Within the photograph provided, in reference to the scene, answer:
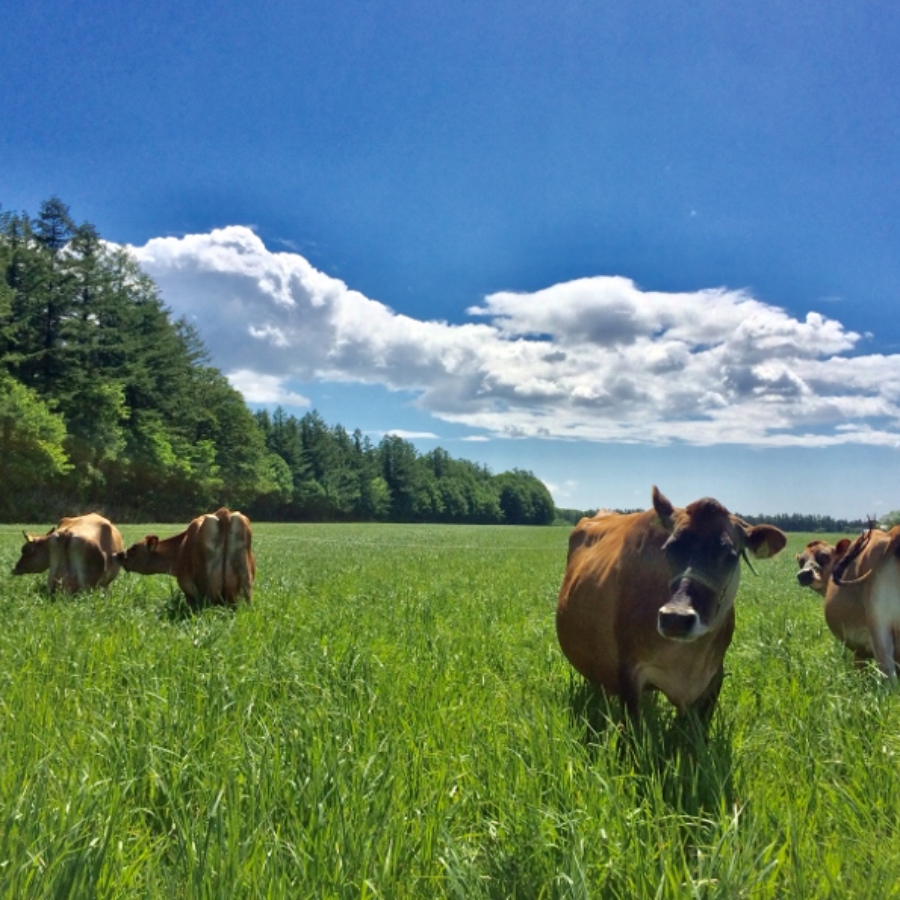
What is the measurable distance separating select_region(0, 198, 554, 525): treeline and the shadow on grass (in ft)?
141

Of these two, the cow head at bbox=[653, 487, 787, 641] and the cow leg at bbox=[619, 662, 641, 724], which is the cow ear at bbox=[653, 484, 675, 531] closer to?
the cow head at bbox=[653, 487, 787, 641]

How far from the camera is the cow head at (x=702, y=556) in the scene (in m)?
3.48

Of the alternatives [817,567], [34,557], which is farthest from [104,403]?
[817,567]

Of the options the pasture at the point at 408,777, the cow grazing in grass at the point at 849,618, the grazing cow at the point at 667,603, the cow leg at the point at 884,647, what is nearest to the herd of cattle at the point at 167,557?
the pasture at the point at 408,777

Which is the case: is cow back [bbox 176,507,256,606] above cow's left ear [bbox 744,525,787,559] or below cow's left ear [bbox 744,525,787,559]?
below

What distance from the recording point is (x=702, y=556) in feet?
12.4

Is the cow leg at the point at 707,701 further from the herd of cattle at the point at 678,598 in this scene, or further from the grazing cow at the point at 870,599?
the grazing cow at the point at 870,599

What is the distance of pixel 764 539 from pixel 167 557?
8.81 meters

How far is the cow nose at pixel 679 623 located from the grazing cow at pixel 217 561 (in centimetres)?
704

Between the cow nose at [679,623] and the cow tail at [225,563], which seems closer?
the cow nose at [679,623]

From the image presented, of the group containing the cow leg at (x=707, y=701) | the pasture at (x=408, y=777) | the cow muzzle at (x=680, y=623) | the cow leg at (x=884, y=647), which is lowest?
the pasture at (x=408, y=777)

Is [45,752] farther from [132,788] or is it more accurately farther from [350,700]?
[350,700]

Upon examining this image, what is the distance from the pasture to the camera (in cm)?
251

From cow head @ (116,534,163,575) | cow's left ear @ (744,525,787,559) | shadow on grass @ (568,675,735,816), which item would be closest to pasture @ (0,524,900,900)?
shadow on grass @ (568,675,735,816)
